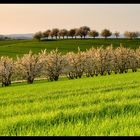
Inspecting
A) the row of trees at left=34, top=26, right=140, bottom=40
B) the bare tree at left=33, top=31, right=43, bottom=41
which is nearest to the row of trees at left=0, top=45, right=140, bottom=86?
the row of trees at left=34, top=26, right=140, bottom=40

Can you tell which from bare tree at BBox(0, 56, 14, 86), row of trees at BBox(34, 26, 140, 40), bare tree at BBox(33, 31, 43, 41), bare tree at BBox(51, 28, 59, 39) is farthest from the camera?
bare tree at BBox(33, 31, 43, 41)

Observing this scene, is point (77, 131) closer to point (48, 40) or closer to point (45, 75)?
point (45, 75)

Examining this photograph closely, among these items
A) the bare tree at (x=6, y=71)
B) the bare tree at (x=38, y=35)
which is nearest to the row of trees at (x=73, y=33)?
the bare tree at (x=38, y=35)

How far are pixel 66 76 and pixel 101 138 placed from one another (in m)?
80.8

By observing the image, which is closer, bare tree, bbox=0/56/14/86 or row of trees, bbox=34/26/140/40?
bare tree, bbox=0/56/14/86

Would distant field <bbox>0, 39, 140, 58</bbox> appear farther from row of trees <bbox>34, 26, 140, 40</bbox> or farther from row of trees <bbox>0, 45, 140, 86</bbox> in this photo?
row of trees <bbox>0, 45, 140, 86</bbox>

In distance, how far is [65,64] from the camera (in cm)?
8169

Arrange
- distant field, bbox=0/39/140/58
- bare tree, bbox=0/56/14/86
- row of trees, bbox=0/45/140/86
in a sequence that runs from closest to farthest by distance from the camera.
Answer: bare tree, bbox=0/56/14/86
row of trees, bbox=0/45/140/86
distant field, bbox=0/39/140/58

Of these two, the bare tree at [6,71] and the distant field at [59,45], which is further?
the distant field at [59,45]

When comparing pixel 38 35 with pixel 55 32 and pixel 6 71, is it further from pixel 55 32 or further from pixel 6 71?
pixel 6 71

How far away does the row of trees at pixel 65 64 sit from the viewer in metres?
73.3

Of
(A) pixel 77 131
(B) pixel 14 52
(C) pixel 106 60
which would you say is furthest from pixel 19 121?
(B) pixel 14 52

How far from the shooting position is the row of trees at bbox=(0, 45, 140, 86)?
7331 cm

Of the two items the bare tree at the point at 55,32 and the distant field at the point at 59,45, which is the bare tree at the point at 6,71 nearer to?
the distant field at the point at 59,45
